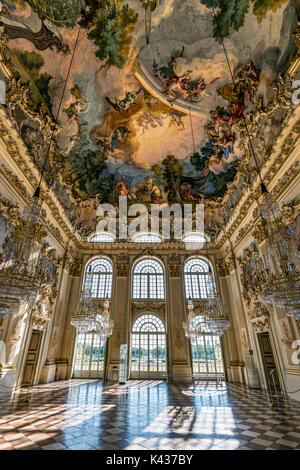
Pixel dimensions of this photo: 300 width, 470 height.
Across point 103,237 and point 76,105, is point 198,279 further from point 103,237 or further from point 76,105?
point 76,105

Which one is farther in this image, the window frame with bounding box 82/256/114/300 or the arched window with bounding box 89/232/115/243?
the arched window with bounding box 89/232/115/243

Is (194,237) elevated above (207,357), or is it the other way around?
(194,237)

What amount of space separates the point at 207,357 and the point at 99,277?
8.65 metres

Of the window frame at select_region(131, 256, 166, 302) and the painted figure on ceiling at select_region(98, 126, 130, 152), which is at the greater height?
the painted figure on ceiling at select_region(98, 126, 130, 152)

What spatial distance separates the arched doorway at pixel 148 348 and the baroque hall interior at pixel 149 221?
0.28ft

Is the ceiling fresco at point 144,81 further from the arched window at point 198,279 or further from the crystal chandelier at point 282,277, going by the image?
the crystal chandelier at point 282,277

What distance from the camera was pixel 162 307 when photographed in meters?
15.2

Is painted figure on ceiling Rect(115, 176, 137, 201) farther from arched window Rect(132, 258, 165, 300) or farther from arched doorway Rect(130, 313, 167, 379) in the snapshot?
arched doorway Rect(130, 313, 167, 379)

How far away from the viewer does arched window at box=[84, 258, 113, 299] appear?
1552cm

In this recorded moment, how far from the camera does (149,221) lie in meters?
17.0

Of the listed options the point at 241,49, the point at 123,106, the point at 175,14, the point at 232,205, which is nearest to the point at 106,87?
the point at 123,106

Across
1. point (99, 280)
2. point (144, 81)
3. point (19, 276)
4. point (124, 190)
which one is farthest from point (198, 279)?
point (19, 276)

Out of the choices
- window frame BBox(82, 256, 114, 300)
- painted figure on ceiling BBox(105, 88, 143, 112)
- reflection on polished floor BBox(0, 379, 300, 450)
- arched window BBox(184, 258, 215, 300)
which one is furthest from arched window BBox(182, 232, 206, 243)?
reflection on polished floor BBox(0, 379, 300, 450)

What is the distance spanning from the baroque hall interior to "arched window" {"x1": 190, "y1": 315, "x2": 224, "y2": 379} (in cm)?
9
